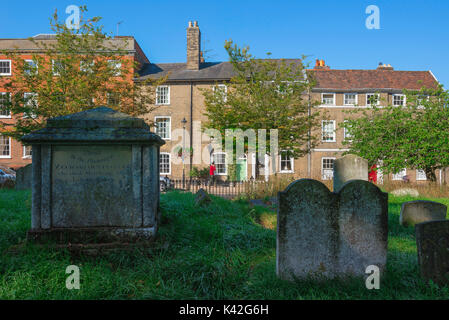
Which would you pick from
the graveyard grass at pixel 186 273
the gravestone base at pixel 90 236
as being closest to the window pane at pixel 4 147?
the graveyard grass at pixel 186 273

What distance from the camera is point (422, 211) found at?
6.48 meters

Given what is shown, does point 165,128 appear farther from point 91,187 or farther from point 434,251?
point 434,251

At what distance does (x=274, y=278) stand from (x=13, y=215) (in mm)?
5960

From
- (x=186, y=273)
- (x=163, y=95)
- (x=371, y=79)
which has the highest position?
(x=371, y=79)

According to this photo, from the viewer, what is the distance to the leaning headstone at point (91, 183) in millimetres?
4117

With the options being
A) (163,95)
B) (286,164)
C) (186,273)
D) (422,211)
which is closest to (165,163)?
(163,95)

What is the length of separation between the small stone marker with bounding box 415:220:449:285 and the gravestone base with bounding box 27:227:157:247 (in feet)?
12.0

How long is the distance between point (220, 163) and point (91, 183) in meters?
20.4

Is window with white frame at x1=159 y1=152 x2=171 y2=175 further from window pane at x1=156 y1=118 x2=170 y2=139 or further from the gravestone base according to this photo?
the gravestone base

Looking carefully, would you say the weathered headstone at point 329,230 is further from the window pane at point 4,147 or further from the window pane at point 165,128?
the window pane at point 4,147

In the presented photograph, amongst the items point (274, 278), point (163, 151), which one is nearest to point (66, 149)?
point (274, 278)

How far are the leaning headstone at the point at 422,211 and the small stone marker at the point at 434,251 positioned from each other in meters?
3.87

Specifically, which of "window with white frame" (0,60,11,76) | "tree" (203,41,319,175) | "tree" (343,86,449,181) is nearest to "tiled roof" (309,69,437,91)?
"tree" (203,41,319,175)
